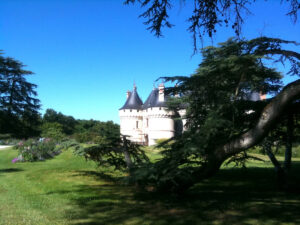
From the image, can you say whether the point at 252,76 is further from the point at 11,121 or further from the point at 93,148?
the point at 11,121

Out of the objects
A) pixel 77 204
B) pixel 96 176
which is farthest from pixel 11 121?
pixel 77 204

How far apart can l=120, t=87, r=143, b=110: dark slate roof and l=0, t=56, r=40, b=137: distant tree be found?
12.9 m

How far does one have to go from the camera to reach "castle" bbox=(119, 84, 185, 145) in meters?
35.2

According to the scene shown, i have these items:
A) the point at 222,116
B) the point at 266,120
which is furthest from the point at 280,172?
the point at 266,120

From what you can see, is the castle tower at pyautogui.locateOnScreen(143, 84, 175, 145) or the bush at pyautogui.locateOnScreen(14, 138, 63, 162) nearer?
the bush at pyautogui.locateOnScreen(14, 138, 63, 162)

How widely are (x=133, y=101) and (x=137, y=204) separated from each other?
33.9 metres

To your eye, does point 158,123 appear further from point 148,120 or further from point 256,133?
point 256,133

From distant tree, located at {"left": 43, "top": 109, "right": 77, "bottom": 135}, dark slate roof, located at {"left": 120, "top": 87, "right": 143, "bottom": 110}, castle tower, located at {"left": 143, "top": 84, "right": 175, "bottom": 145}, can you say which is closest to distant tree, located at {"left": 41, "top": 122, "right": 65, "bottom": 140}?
dark slate roof, located at {"left": 120, "top": 87, "right": 143, "bottom": 110}

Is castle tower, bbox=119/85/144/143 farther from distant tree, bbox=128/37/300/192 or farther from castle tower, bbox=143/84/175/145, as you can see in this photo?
distant tree, bbox=128/37/300/192

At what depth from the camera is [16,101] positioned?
96.0 ft

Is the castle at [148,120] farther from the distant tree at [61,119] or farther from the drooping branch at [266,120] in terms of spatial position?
the distant tree at [61,119]

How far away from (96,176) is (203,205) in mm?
4946

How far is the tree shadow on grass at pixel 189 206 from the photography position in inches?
173

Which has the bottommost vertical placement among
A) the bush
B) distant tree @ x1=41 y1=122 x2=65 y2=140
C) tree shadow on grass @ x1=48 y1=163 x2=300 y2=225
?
tree shadow on grass @ x1=48 y1=163 x2=300 y2=225
